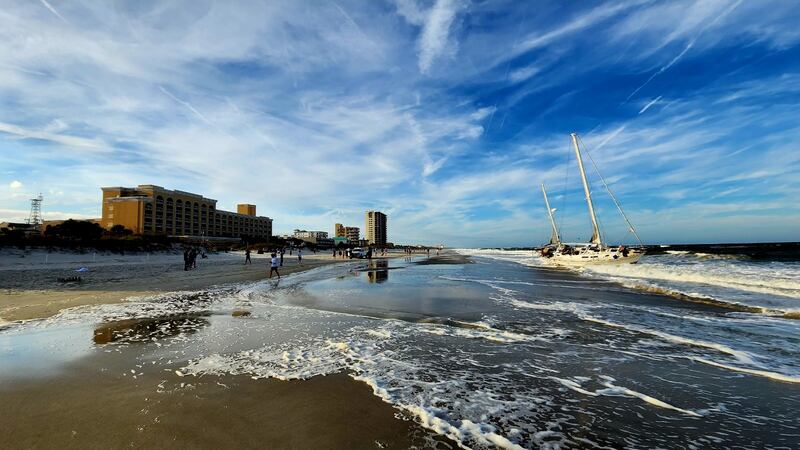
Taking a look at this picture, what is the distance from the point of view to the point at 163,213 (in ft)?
392

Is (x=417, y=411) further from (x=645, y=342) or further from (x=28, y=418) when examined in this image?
(x=645, y=342)

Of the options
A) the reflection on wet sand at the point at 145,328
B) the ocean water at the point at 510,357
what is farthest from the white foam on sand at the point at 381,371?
the reflection on wet sand at the point at 145,328

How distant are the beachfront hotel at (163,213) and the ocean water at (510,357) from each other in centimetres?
11342

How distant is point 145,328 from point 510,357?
9658mm

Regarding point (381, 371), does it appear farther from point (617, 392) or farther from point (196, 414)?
point (617, 392)

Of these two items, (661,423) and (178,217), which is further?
(178,217)

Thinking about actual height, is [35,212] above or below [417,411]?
Answer: above

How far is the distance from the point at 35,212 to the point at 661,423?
17441 centimetres

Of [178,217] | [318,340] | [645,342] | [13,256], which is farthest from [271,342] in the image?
[178,217]

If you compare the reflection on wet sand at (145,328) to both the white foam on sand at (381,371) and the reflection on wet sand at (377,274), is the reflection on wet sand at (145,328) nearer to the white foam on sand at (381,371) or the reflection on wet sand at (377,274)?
the white foam on sand at (381,371)

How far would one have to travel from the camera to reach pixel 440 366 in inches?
267

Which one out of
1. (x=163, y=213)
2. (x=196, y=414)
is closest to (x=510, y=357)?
(x=196, y=414)

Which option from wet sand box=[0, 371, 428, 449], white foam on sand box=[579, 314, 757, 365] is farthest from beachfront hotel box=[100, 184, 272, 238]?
white foam on sand box=[579, 314, 757, 365]

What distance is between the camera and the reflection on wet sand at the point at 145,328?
27.6ft
